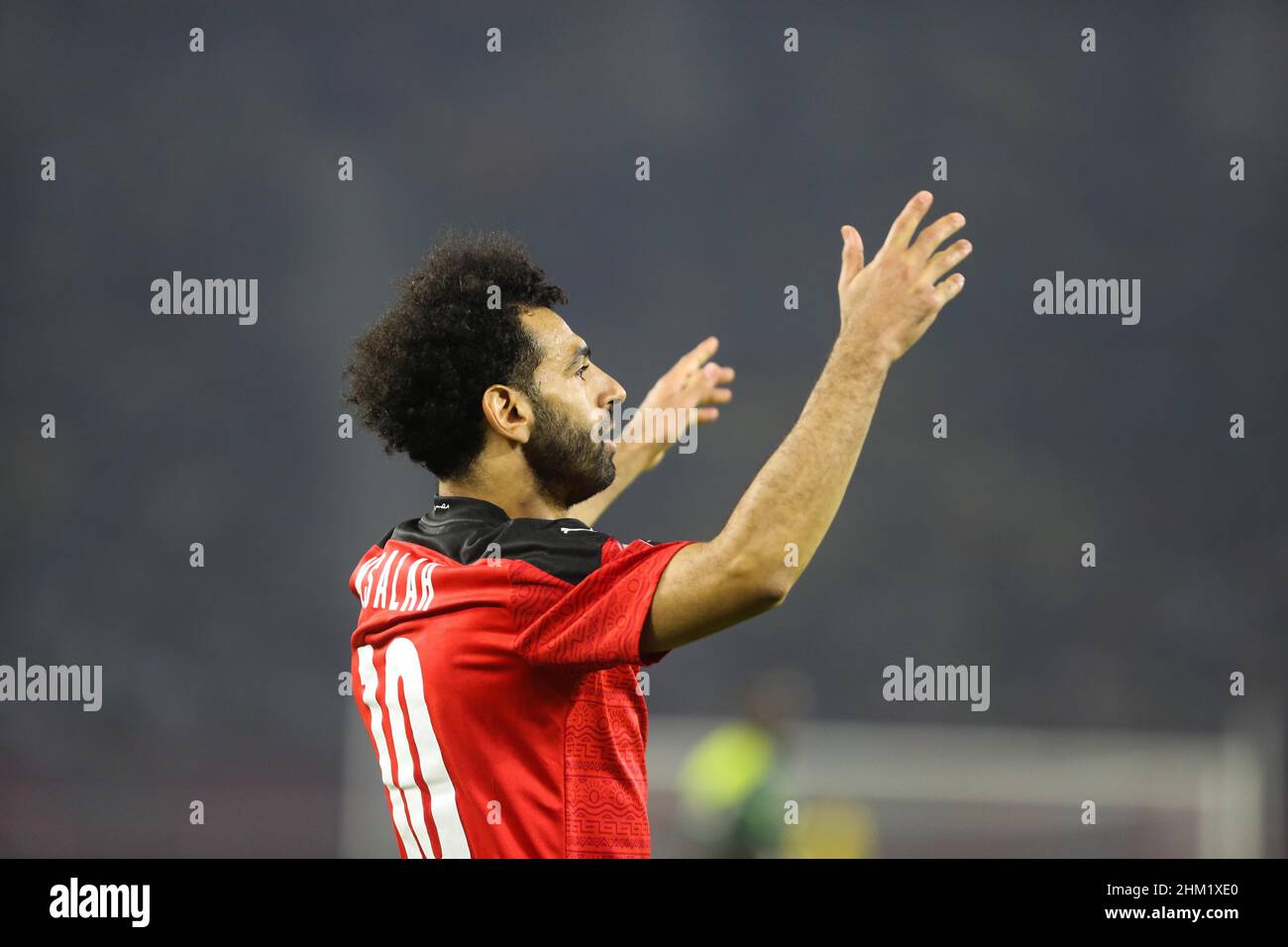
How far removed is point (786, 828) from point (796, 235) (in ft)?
21.2

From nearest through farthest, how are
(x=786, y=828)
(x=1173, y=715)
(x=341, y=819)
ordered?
(x=786, y=828), (x=341, y=819), (x=1173, y=715)

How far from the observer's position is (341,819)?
33.7 feet

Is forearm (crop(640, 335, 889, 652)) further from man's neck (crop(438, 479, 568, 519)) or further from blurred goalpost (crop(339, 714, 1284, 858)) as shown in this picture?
blurred goalpost (crop(339, 714, 1284, 858))

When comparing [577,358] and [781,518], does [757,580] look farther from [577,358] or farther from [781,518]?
[577,358]

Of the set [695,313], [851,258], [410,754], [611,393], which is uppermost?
[695,313]

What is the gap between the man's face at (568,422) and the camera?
2.83 meters

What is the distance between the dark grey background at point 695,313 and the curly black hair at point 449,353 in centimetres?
835

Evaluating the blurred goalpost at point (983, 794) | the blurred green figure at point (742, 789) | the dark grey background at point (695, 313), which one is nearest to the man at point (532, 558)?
the blurred green figure at point (742, 789)

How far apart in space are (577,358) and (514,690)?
796 mm

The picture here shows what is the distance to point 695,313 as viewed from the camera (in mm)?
12789

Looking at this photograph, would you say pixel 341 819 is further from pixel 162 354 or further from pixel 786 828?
pixel 162 354

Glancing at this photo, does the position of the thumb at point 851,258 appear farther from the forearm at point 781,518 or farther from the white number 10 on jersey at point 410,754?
the white number 10 on jersey at point 410,754

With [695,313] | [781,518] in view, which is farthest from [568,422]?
[695,313]
